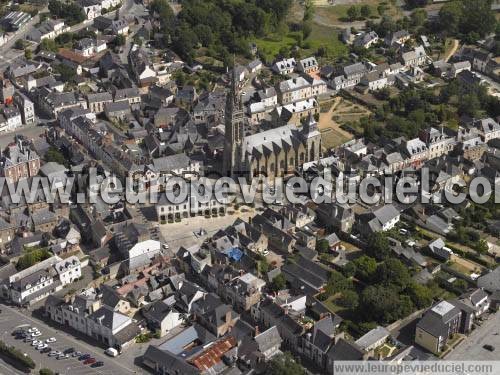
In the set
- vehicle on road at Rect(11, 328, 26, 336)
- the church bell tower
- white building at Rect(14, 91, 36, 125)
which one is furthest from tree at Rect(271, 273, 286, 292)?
white building at Rect(14, 91, 36, 125)

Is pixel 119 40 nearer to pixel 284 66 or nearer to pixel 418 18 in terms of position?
pixel 284 66

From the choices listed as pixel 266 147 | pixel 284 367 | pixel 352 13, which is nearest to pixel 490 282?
pixel 284 367

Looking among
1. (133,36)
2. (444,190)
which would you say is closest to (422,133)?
(444,190)

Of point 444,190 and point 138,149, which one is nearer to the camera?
point 444,190

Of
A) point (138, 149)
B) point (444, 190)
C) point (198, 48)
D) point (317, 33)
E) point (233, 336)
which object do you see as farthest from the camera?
point (317, 33)

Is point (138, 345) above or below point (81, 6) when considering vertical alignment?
below

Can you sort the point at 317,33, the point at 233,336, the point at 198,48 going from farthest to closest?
the point at 317,33
the point at 198,48
the point at 233,336

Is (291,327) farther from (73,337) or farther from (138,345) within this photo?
(73,337)

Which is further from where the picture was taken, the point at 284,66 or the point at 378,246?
the point at 284,66
